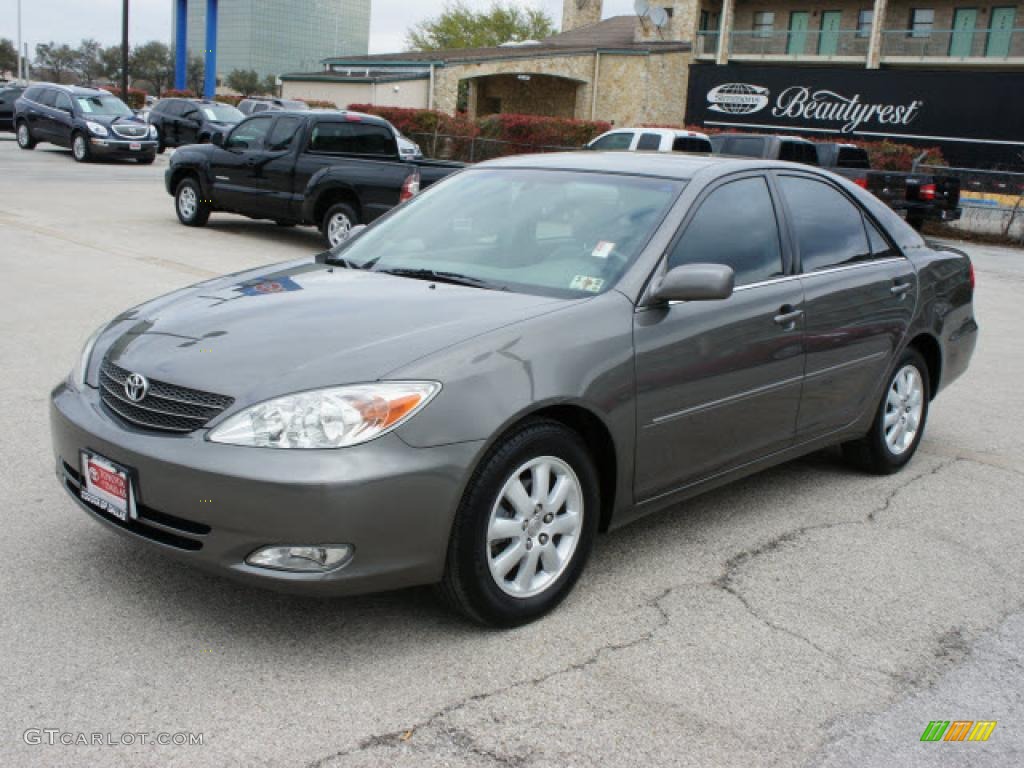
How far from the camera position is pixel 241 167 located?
569 inches

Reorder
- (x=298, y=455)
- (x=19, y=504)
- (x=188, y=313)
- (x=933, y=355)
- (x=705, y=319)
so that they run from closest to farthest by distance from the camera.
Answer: (x=298, y=455)
(x=188, y=313)
(x=705, y=319)
(x=19, y=504)
(x=933, y=355)

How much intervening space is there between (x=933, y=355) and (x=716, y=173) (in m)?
2.06

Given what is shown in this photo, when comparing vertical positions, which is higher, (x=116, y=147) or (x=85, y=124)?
(x=85, y=124)

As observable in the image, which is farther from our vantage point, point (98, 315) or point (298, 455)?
point (98, 315)

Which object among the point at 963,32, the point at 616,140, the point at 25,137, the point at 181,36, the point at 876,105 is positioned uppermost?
the point at 963,32

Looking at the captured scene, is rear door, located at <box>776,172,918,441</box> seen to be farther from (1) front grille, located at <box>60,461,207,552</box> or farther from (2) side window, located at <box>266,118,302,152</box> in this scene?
(2) side window, located at <box>266,118,302,152</box>

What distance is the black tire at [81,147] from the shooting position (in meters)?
25.8

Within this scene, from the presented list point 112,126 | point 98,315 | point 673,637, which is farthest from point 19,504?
point 112,126

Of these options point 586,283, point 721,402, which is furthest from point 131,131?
point 721,402

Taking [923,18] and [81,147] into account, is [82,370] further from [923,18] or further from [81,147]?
[923,18]

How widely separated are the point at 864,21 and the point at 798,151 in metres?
28.2

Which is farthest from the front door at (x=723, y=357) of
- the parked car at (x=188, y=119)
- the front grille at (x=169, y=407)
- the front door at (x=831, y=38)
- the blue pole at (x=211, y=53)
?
the blue pole at (x=211, y=53)

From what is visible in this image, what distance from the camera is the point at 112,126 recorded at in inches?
1016

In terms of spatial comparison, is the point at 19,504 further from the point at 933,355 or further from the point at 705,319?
the point at 933,355
